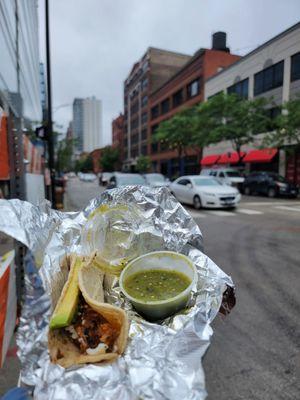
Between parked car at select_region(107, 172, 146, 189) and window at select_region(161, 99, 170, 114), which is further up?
window at select_region(161, 99, 170, 114)

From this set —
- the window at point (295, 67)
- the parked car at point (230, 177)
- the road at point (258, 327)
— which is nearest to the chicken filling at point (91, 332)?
the road at point (258, 327)

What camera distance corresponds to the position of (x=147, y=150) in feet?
182

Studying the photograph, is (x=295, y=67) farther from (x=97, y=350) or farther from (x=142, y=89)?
(x=142, y=89)

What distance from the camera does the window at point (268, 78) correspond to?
23.8m

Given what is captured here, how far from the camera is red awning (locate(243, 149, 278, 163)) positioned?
923 inches

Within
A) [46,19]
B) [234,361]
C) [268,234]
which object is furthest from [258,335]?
[46,19]

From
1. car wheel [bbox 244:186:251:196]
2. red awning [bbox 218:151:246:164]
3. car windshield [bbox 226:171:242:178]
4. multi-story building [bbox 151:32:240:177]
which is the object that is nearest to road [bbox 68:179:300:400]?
car wheel [bbox 244:186:251:196]

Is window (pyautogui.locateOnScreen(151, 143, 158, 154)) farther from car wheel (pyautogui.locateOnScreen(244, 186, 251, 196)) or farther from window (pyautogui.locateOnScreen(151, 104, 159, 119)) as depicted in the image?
car wheel (pyautogui.locateOnScreen(244, 186, 251, 196))

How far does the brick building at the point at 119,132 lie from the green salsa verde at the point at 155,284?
72357mm

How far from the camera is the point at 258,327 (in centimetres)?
304

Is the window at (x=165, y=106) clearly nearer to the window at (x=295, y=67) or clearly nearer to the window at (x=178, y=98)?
the window at (x=178, y=98)

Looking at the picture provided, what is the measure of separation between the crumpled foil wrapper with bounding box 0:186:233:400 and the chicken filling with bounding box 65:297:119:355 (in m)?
0.08

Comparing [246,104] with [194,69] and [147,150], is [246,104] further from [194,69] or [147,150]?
[147,150]

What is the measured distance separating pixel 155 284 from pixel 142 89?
58.2 metres
